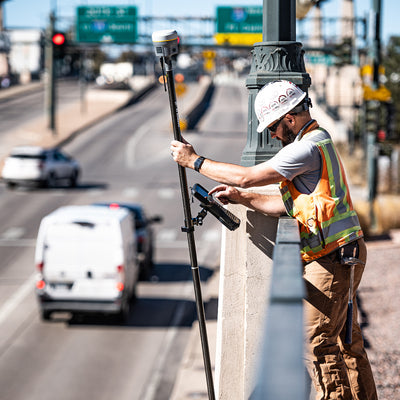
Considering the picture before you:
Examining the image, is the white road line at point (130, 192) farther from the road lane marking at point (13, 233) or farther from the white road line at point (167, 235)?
the road lane marking at point (13, 233)

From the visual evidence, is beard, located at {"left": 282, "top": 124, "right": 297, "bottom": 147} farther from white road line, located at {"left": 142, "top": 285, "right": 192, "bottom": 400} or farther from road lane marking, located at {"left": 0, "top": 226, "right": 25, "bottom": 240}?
road lane marking, located at {"left": 0, "top": 226, "right": 25, "bottom": 240}

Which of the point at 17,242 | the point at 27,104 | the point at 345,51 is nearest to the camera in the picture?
the point at 17,242

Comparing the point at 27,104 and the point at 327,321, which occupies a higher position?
the point at 27,104

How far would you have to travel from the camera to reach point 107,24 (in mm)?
36156

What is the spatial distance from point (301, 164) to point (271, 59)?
1.27m

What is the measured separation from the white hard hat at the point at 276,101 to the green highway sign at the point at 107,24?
32.0 metres

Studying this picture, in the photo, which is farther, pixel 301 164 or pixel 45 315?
pixel 45 315

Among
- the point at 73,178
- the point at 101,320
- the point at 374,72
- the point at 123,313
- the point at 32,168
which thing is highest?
the point at 374,72

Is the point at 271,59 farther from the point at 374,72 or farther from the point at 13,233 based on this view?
the point at 13,233

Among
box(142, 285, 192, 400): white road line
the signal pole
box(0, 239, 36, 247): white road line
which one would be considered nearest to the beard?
box(142, 285, 192, 400): white road line

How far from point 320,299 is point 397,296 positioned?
305 inches

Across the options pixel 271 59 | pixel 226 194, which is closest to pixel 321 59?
pixel 271 59

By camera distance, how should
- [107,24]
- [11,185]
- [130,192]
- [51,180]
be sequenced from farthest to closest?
1. [107,24]
2. [130,192]
3. [51,180]
4. [11,185]

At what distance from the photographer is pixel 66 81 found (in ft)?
347
